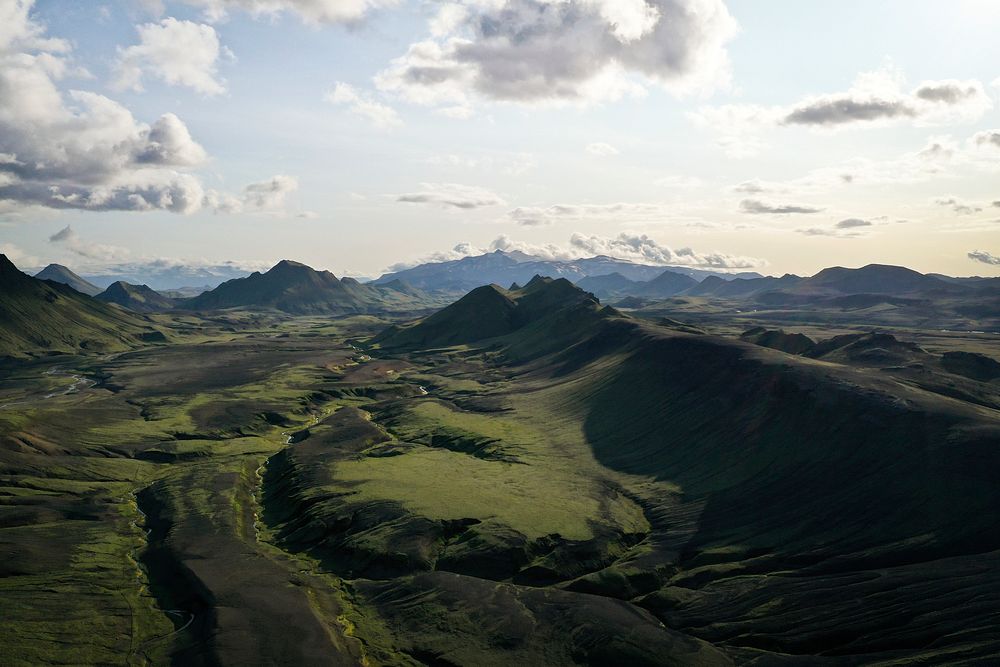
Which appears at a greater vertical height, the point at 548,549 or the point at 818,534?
the point at 818,534

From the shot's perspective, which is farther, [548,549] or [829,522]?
[548,549]

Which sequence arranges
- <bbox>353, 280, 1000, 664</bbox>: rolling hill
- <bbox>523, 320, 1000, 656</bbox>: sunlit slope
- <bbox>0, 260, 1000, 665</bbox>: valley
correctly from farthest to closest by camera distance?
<bbox>523, 320, 1000, 656</bbox>: sunlit slope → <bbox>0, 260, 1000, 665</bbox>: valley → <bbox>353, 280, 1000, 664</bbox>: rolling hill

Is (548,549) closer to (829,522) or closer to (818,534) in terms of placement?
(818,534)

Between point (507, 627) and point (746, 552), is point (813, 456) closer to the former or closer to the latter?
point (746, 552)

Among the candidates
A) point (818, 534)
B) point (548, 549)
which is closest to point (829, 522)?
point (818, 534)

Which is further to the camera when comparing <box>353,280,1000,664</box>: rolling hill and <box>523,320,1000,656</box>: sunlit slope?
<box>523,320,1000,656</box>: sunlit slope

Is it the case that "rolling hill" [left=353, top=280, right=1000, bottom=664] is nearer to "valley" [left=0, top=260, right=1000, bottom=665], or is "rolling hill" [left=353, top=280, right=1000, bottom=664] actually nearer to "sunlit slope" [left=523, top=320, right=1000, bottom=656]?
"sunlit slope" [left=523, top=320, right=1000, bottom=656]

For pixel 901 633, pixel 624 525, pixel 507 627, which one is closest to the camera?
pixel 901 633

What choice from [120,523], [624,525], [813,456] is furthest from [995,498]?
[120,523]

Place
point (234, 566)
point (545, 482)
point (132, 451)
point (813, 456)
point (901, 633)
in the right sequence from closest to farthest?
point (901, 633) < point (234, 566) < point (813, 456) < point (545, 482) < point (132, 451)

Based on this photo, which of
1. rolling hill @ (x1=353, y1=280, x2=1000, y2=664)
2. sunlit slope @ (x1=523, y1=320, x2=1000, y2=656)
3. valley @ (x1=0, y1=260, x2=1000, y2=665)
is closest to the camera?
rolling hill @ (x1=353, y1=280, x2=1000, y2=664)

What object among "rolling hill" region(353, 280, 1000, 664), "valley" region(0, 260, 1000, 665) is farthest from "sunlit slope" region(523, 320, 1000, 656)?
"valley" region(0, 260, 1000, 665)
